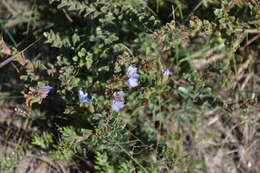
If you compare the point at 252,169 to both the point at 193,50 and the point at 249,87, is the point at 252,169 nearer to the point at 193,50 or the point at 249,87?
the point at 249,87

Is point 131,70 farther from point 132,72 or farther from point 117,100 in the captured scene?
point 117,100

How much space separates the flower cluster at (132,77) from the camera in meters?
2.59

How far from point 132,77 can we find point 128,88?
0.12 m

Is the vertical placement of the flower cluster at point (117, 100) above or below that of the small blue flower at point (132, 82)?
below

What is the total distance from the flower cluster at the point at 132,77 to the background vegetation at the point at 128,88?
0.5 inches

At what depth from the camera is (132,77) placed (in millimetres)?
2615

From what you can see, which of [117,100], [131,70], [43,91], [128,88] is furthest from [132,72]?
[43,91]

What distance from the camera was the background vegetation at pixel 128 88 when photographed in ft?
8.73

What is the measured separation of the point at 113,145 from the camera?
2814mm

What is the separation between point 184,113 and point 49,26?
1.85 meters

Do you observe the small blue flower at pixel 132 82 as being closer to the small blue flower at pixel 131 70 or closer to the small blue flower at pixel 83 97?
the small blue flower at pixel 131 70

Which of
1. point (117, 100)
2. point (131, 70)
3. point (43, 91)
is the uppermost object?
point (131, 70)

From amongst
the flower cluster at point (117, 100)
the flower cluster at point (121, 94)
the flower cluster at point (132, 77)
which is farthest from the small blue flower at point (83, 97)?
the flower cluster at point (132, 77)

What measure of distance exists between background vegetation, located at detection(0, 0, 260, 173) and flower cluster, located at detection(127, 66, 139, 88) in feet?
0.04
